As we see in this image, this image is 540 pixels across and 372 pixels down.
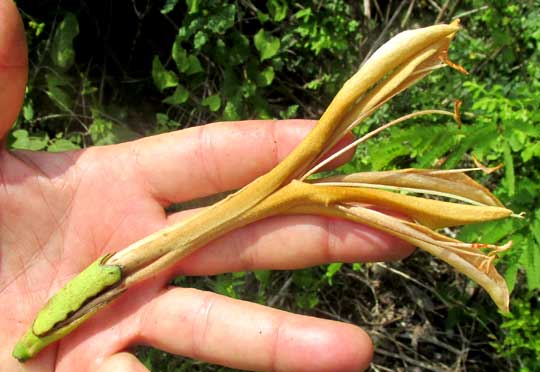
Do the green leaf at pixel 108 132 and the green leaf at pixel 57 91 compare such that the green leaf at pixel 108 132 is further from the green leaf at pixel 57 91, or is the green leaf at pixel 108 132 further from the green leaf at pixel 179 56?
the green leaf at pixel 179 56

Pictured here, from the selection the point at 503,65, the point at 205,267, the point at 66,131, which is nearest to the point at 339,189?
the point at 205,267

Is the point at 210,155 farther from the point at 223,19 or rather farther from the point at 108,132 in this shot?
the point at 108,132

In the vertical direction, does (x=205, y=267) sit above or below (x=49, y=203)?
below

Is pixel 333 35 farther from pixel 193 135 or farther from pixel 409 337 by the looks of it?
pixel 409 337

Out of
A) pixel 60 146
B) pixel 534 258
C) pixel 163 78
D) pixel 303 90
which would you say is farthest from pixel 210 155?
pixel 303 90

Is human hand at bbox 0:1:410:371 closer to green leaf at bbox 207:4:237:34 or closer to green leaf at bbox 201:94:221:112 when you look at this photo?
green leaf at bbox 201:94:221:112

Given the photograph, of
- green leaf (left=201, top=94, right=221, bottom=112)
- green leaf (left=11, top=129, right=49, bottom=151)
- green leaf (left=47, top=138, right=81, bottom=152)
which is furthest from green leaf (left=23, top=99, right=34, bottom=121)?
green leaf (left=201, top=94, right=221, bottom=112)
